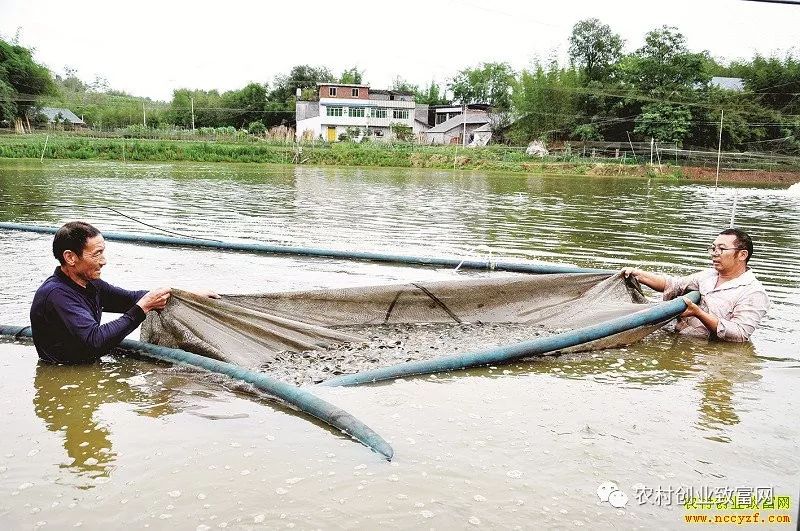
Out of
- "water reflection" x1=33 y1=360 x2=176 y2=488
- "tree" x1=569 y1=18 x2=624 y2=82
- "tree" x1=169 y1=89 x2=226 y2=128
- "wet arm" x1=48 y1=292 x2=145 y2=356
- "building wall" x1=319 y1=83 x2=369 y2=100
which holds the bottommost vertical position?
"water reflection" x1=33 y1=360 x2=176 y2=488

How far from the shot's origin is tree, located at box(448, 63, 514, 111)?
242ft

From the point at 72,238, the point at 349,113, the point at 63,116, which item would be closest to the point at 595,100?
the point at 349,113

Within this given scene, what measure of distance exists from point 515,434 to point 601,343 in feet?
6.11

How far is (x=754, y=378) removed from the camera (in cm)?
458

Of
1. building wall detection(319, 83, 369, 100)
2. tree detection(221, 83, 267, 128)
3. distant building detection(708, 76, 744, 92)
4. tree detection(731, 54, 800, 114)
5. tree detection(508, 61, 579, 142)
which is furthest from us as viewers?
tree detection(221, 83, 267, 128)

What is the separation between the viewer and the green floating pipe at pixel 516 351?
4.11m

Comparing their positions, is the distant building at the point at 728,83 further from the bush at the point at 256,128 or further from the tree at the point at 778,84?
the bush at the point at 256,128

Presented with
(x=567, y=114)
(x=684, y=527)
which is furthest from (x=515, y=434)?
(x=567, y=114)

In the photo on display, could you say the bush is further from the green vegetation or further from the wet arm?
the wet arm

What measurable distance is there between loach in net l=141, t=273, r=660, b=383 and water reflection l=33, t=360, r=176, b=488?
16.1 inches

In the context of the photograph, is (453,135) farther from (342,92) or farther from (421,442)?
(421,442)

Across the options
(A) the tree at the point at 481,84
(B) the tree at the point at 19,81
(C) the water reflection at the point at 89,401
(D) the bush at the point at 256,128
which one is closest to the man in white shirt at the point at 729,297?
(C) the water reflection at the point at 89,401

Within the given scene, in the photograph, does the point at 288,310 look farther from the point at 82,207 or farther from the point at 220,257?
the point at 82,207

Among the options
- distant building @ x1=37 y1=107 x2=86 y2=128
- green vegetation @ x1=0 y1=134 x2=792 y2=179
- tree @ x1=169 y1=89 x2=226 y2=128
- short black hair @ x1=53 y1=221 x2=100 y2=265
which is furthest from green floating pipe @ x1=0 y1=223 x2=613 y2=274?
tree @ x1=169 y1=89 x2=226 y2=128
